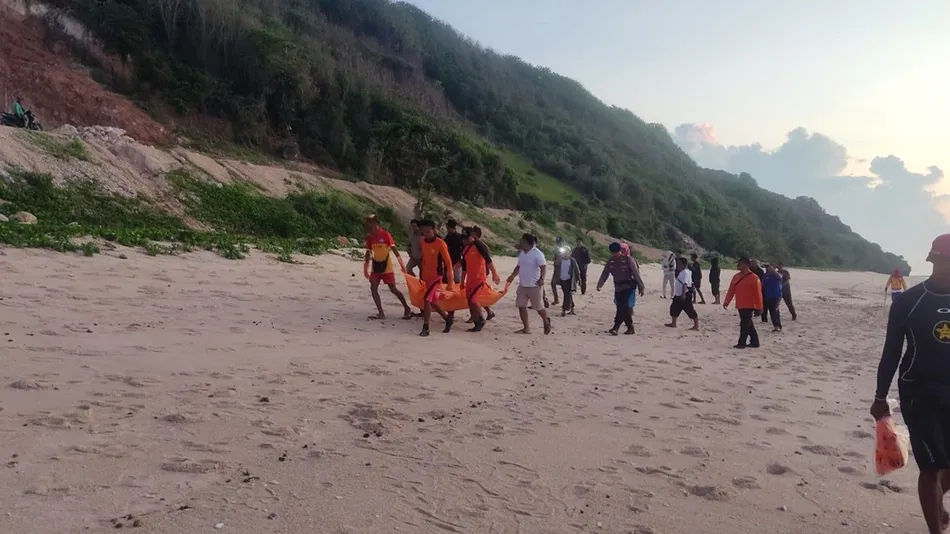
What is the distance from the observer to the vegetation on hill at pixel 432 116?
116 feet

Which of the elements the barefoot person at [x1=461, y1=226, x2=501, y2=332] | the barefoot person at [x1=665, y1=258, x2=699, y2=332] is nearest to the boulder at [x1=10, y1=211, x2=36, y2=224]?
the barefoot person at [x1=461, y1=226, x2=501, y2=332]

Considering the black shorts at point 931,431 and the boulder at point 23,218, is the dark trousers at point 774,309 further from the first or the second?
the boulder at point 23,218

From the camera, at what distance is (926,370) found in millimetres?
3820

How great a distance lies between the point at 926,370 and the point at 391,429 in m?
3.60

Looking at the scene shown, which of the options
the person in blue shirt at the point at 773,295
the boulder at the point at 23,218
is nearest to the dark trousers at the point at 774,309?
the person in blue shirt at the point at 773,295

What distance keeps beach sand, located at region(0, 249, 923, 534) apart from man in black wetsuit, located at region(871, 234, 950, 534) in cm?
43

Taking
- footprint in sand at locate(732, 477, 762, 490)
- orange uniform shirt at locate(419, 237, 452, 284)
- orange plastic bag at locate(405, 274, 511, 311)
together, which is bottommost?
footprint in sand at locate(732, 477, 762, 490)

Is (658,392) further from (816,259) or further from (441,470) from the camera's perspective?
(816,259)

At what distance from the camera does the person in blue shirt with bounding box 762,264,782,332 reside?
14.6 metres

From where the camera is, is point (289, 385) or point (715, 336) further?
point (715, 336)

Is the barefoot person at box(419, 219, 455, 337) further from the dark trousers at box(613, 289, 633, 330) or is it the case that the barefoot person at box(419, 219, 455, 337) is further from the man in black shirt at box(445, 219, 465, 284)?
the dark trousers at box(613, 289, 633, 330)

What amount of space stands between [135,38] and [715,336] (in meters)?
31.8

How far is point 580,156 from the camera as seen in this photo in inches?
3031

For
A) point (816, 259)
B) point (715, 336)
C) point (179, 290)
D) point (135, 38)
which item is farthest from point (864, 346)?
point (816, 259)
